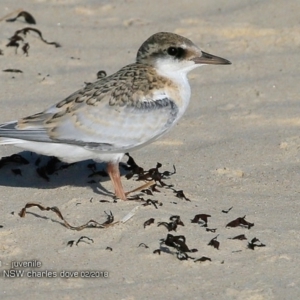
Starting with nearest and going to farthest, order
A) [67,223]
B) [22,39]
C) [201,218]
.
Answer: [67,223]
[201,218]
[22,39]

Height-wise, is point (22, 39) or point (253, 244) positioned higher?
point (22, 39)

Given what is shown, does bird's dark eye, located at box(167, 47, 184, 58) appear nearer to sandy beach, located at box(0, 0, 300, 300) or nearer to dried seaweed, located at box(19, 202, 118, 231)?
sandy beach, located at box(0, 0, 300, 300)

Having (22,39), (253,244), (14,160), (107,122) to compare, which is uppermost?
(22,39)

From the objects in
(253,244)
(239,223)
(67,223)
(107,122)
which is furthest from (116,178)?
(253,244)

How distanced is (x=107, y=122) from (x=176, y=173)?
0.73 meters

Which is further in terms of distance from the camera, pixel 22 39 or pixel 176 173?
pixel 22 39

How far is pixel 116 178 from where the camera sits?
569cm

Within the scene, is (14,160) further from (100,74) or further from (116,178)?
(100,74)

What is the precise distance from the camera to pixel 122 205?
5.47 meters

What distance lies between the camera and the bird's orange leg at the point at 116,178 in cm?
566

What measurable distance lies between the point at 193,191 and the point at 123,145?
1.84ft

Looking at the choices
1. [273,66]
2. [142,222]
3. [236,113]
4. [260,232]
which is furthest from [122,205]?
[273,66]

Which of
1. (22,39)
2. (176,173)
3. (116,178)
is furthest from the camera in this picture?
(22,39)

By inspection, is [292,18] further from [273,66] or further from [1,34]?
[1,34]
